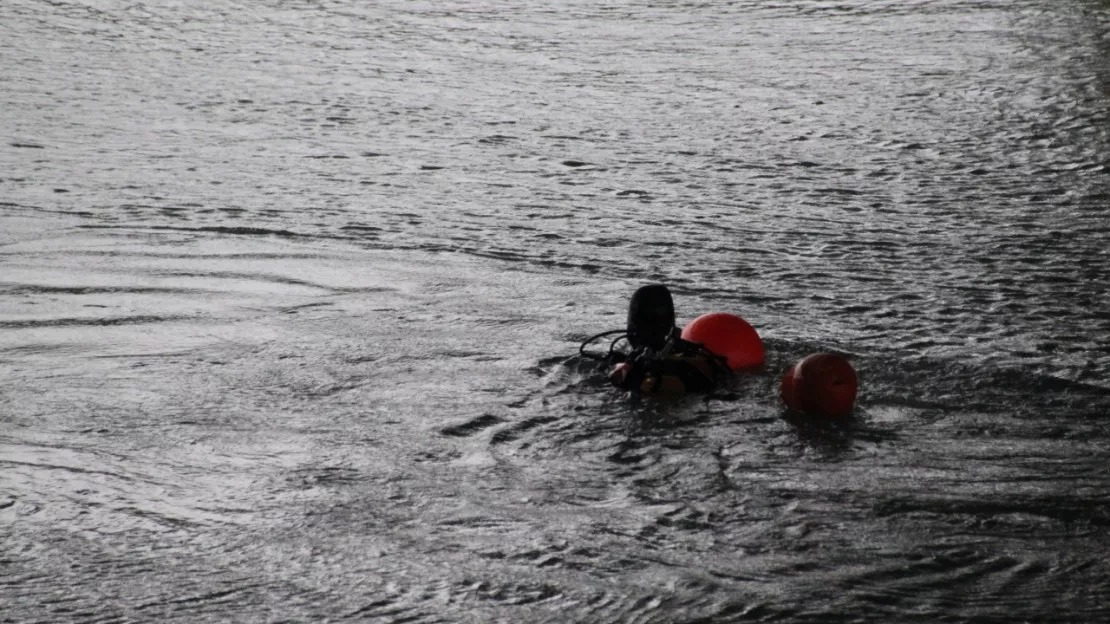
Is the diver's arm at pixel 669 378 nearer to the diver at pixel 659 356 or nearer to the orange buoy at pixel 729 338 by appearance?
the diver at pixel 659 356

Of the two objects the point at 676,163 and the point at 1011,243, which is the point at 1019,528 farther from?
the point at 676,163

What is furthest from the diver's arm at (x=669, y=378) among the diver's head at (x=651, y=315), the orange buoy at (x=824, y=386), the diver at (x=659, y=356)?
Answer: the orange buoy at (x=824, y=386)

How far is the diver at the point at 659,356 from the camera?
5742 mm

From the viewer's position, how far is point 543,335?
6.61 m

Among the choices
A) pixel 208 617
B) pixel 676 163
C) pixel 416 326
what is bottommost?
A: pixel 208 617

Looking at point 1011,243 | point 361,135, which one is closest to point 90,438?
point 1011,243

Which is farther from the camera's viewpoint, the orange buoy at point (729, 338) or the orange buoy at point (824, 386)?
the orange buoy at point (729, 338)

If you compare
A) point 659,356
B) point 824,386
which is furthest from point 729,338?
point 824,386

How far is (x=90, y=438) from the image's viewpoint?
546cm

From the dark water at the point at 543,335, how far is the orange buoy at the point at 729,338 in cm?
14

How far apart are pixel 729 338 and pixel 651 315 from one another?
1.61ft

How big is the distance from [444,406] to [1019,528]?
231cm

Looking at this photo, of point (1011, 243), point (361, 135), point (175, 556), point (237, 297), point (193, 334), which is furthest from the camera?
point (361, 135)

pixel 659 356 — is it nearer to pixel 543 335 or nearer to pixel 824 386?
pixel 824 386
